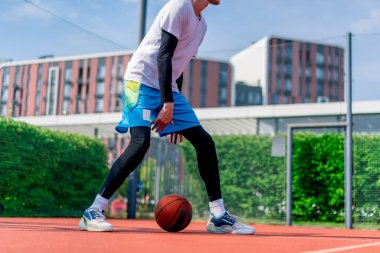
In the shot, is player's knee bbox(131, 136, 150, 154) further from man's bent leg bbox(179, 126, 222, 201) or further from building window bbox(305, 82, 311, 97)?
building window bbox(305, 82, 311, 97)

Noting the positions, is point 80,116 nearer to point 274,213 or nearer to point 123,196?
point 123,196

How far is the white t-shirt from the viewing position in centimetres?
380

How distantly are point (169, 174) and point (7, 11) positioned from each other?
4.24 meters

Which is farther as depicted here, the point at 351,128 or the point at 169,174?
the point at 169,174

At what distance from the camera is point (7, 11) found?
8930 mm

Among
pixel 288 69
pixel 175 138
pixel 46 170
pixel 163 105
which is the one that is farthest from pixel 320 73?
pixel 163 105

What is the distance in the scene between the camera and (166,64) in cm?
376

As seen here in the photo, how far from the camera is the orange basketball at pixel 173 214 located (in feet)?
13.1

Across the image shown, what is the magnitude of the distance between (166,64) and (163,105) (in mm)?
294

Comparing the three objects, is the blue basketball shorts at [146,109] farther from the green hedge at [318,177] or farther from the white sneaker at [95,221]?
the green hedge at [318,177]

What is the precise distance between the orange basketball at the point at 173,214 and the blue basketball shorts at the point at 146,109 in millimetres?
545

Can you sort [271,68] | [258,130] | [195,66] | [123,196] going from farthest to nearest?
[271,68] < [195,66] < [258,130] < [123,196]

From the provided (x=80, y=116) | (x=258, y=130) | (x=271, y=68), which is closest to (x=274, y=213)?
(x=258, y=130)

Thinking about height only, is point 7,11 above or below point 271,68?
below
